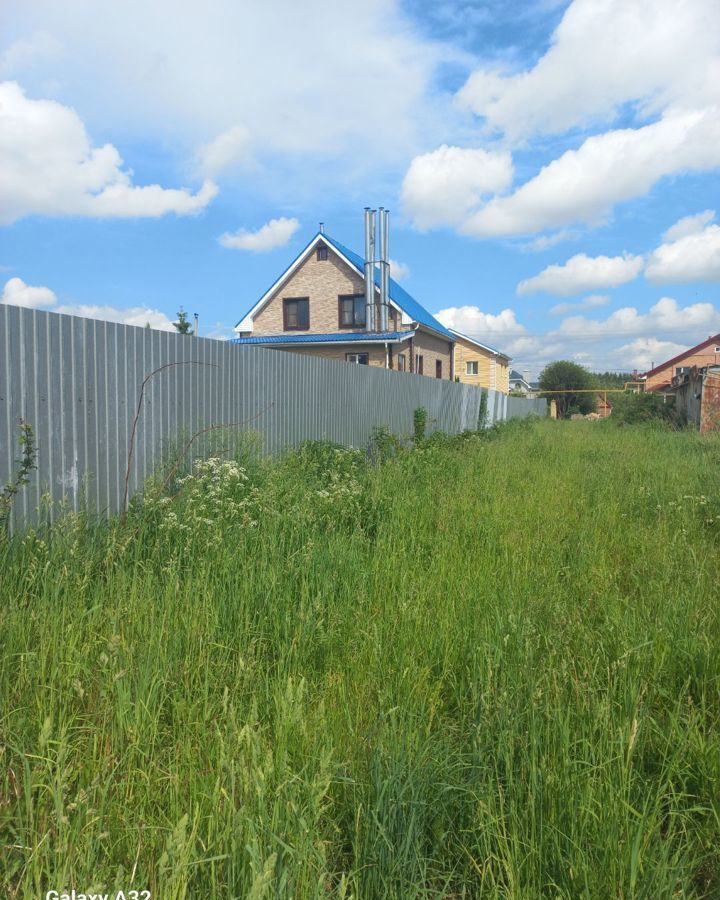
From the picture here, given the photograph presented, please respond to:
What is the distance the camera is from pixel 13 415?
4.40 metres

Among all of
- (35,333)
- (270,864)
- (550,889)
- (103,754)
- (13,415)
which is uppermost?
(35,333)

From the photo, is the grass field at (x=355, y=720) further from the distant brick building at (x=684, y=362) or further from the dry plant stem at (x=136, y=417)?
the distant brick building at (x=684, y=362)

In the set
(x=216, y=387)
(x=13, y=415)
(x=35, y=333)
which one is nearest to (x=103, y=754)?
(x=13, y=415)

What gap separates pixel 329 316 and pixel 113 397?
80.1ft

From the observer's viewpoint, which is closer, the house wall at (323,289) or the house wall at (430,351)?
the house wall at (323,289)

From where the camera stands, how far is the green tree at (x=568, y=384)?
66.0 metres

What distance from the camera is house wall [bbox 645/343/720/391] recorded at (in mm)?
64644

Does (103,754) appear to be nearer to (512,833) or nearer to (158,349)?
(512,833)

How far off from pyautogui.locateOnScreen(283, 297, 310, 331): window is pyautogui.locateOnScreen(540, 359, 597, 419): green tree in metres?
42.0

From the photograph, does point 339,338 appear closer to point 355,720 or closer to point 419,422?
point 419,422

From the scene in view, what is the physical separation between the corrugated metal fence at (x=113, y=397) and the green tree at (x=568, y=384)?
60411 millimetres

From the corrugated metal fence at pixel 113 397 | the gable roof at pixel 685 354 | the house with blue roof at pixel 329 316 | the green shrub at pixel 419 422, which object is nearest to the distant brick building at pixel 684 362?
the gable roof at pixel 685 354

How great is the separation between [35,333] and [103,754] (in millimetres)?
3578

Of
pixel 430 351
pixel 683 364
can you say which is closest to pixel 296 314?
pixel 430 351
